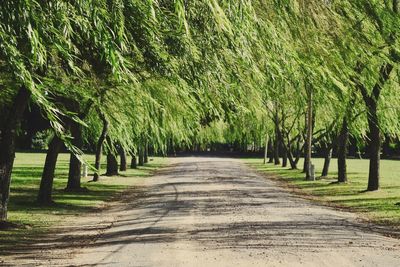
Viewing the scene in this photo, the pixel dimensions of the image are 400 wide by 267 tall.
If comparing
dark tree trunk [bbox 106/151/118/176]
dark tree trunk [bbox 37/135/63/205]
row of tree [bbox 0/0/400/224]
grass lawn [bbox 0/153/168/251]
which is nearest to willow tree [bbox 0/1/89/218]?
row of tree [bbox 0/0/400/224]

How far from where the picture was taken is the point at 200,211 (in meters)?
16.7

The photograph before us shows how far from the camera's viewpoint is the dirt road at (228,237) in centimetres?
949

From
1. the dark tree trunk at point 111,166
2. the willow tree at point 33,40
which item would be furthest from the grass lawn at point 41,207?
the willow tree at point 33,40

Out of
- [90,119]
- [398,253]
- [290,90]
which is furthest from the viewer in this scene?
[90,119]

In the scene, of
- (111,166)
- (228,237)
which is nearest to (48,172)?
(228,237)

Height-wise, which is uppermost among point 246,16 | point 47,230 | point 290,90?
point 246,16

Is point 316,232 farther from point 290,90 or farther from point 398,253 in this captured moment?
point 290,90

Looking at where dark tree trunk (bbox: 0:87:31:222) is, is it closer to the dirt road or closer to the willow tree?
the dirt road

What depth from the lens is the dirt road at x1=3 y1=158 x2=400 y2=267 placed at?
9492 millimetres

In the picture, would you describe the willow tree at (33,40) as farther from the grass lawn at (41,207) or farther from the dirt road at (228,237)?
the grass lawn at (41,207)

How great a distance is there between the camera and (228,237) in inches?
465

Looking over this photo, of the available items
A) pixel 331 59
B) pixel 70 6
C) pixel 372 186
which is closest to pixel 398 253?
pixel 331 59

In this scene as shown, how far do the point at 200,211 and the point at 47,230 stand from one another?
15.8ft

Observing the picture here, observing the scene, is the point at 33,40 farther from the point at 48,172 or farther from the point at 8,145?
the point at 48,172
